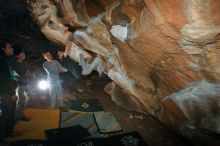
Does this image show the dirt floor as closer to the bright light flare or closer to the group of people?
the bright light flare

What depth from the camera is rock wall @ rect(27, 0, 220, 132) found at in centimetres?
454

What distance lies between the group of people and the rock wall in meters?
1.43

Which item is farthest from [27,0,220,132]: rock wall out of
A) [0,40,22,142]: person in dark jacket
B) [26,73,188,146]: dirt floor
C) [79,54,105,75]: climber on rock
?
[0,40,22,142]: person in dark jacket

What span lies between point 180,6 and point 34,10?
8.90m

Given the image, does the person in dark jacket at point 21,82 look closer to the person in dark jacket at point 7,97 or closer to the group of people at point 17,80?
the group of people at point 17,80

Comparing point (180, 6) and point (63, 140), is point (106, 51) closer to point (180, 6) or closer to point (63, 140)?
point (63, 140)

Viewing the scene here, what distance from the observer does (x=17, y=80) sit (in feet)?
25.4

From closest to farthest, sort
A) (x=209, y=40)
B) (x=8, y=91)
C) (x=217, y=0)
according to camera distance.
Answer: (x=217, y=0) → (x=209, y=40) → (x=8, y=91)

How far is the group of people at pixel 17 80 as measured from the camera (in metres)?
6.51

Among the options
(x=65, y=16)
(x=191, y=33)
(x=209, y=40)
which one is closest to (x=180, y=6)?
(x=191, y=33)

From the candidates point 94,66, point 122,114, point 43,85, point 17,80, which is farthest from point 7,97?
point 122,114

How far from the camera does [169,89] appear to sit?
Result: 6.66m

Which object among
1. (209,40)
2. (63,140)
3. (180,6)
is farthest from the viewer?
(63,140)

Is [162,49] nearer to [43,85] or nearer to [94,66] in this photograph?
[94,66]
